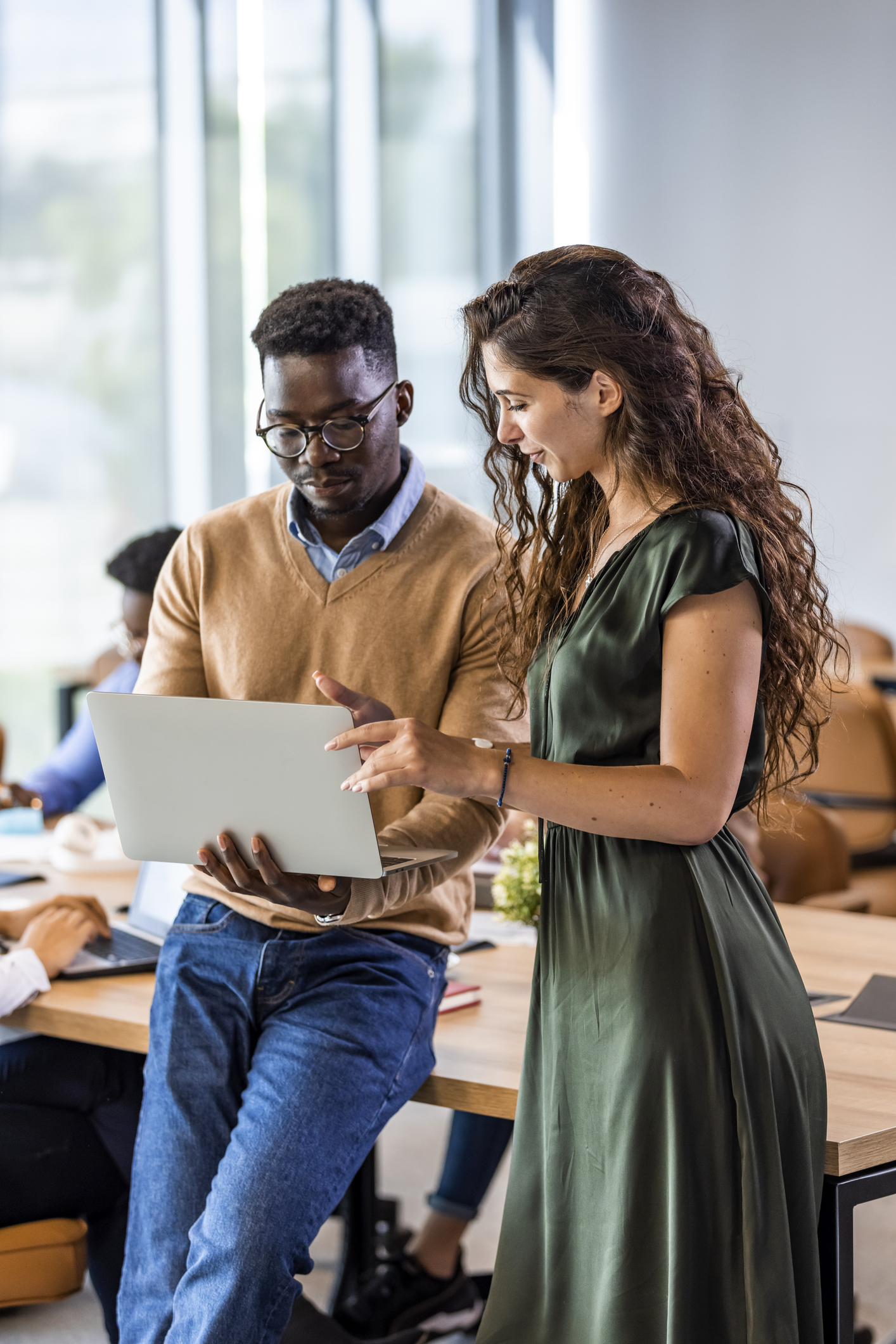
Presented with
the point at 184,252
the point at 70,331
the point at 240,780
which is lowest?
the point at 240,780

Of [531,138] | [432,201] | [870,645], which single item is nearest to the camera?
[870,645]

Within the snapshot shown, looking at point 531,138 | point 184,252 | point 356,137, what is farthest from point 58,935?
point 531,138

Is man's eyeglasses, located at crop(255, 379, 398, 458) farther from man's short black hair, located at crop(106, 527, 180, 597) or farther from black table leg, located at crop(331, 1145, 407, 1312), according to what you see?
black table leg, located at crop(331, 1145, 407, 1312)

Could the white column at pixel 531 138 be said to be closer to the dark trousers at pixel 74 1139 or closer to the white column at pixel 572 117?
the white column at pixel 572 117

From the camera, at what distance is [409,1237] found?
2445 mm

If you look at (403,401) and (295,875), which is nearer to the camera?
(295,875)

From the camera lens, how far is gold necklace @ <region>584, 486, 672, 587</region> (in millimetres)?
1384

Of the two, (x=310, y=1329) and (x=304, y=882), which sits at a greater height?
(x=304, y=882)

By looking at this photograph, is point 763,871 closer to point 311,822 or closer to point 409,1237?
point 409,1237

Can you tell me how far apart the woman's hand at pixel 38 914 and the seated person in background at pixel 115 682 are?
1.62ft

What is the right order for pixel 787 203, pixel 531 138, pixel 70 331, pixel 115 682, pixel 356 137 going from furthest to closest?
pixel 787 203 → pixel 531 138 → pixel 356 137 → pixel 70 331 → pixel 115 682

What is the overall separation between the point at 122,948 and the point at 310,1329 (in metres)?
0.62

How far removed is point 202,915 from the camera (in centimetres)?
175

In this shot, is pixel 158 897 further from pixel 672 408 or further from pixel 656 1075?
pixel 672 408
